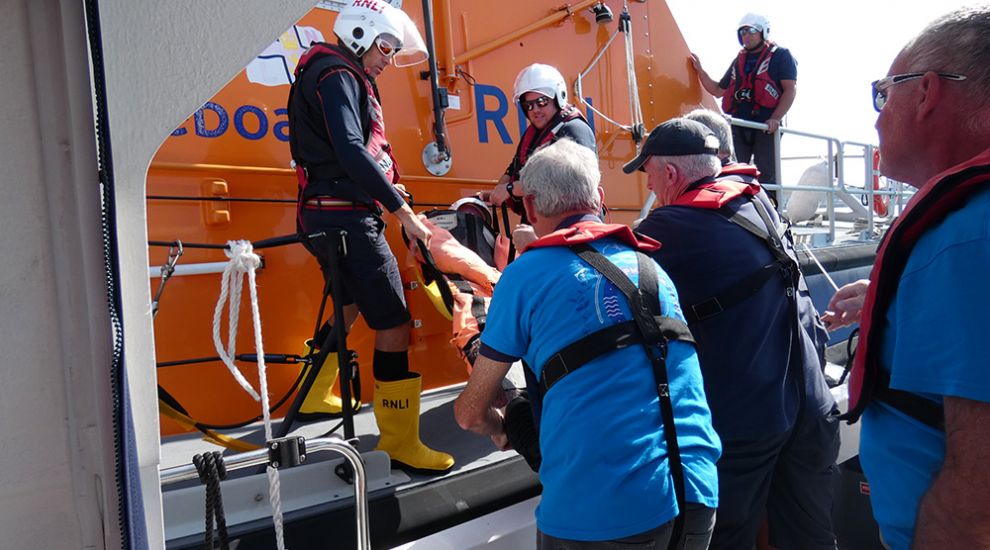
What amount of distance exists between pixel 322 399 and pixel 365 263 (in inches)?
36.8

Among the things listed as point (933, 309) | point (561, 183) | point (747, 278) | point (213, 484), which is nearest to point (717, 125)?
point (747, 278)

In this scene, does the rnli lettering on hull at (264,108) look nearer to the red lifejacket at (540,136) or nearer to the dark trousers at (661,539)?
the red lifejacket at (540,136)

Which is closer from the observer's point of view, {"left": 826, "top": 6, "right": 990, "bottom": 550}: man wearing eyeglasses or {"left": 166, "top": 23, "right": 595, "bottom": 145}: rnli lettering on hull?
{"left": 826, "top": 6, "right": 990, "bottom": 550}: man wearing eyeglasses

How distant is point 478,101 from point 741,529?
2.81 m

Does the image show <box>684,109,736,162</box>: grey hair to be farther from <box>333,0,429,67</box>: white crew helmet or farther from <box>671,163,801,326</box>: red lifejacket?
<box>333,0,429,67</box>: white crew helmet

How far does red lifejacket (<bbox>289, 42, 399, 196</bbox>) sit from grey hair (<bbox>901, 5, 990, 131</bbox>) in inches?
69.6

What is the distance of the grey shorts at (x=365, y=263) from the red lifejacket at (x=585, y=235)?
3.42 ft

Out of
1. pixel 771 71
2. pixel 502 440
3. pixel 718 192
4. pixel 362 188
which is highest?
pixel 771 71

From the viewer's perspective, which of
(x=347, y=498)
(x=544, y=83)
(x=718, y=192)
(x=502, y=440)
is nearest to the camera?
(x=502, y=440)

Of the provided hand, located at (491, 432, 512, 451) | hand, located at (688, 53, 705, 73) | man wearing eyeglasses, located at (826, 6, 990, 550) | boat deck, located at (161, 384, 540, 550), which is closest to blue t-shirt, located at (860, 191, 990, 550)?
man wearing eyeglasses, located at (826, 6, 990, 550)

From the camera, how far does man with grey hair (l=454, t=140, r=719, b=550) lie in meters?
1.49

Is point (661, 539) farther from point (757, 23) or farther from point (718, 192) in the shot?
point (757, 23)

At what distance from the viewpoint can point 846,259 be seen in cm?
550

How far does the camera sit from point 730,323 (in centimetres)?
199
